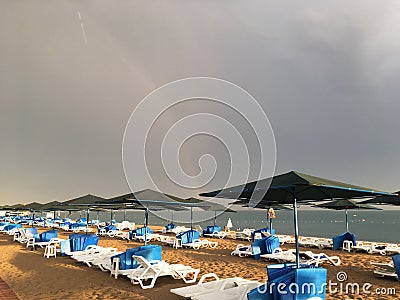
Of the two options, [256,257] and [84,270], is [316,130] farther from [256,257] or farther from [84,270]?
[84,270]

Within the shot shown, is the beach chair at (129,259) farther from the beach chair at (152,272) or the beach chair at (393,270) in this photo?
the beach chair at (393,270)

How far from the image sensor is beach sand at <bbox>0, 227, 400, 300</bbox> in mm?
6211

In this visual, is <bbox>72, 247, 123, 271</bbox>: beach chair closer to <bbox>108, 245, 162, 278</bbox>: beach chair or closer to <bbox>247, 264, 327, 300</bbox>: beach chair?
<bbox>108, 245, 162, 278</bbox>: beach chair

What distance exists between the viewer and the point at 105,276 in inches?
308

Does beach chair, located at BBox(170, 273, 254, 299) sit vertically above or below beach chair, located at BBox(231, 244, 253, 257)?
above

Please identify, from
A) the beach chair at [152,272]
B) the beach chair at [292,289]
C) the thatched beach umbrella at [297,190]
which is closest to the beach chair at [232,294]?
the beach chair at [292,289]

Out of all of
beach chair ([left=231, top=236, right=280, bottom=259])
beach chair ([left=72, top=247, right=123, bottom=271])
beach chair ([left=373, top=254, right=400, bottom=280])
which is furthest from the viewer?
beach chair ([left=231, top=236, right=280, bottom=259])

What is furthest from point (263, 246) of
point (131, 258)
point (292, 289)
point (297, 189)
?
point (292, 289)

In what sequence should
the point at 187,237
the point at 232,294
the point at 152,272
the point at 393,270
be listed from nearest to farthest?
1. the point at 232,294
2. the point at 152,272
3. the point at 393,270
4. the point at 187,237

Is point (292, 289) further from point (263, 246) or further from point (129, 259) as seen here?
point (263, 246)

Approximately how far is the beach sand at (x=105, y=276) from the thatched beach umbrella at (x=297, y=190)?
1.86 m

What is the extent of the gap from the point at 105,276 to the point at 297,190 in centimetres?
488

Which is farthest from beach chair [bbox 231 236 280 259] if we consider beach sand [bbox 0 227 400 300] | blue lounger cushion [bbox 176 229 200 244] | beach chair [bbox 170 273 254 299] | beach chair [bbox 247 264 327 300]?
beach chair [bbox 247 264 327 300]

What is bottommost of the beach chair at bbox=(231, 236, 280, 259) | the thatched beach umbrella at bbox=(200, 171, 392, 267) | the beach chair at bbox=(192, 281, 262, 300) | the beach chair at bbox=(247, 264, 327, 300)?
the beach chair at bbox=(231, 236, 280, 259)
